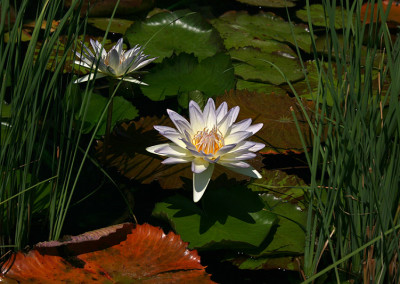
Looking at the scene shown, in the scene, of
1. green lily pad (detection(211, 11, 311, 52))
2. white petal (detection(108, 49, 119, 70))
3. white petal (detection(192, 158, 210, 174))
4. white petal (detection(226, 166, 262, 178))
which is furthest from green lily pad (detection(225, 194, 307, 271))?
green lily pad (detection(211, 11, 311, 52))

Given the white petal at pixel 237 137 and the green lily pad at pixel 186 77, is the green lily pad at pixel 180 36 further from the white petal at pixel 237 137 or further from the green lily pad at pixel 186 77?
the white petal at pixel 237 137

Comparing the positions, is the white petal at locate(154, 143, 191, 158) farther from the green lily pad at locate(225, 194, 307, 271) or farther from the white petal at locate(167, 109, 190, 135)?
the green lily pad at locate(225, 194, 307, 271)

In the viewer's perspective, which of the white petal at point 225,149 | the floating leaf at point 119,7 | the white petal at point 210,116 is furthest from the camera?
the floating leaf at point 119,7

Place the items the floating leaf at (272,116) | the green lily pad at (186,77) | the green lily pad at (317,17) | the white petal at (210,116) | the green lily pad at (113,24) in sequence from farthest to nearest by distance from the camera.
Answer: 1. the green lily pad at (317,17)
2. the green lily pad at (113,24)
3. the green lily pad at (186,77)
4. the floating leaf at (272,116)
5. the white petal at (210,116)

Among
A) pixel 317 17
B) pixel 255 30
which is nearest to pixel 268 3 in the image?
pixel 317 17

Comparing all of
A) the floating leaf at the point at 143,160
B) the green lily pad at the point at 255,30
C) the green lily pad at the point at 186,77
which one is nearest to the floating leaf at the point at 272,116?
the green lily pad at the point at 186,77

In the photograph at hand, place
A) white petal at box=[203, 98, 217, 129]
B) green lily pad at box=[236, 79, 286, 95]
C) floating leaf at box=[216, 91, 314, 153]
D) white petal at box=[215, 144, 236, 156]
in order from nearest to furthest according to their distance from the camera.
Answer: white petal at box=[215, 144, 236, 156] < white petal at box=[203, 98, 217, 129] < floating leaf at box=[216, 91, 314, 153] < green lily pad at box=[236, 79, 286, 95]
